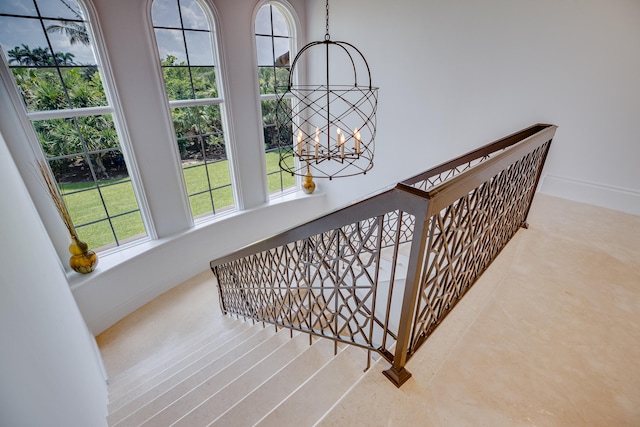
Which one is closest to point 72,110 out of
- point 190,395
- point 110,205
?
point 110,205

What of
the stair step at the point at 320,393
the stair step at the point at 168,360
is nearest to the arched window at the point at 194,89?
the stair step at the point at 168,360

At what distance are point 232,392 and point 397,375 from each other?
1.20 metres

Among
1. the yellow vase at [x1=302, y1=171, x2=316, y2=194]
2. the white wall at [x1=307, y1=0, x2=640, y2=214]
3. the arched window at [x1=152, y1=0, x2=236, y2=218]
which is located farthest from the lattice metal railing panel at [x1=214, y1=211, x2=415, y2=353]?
the yellow vase at [x1=302, y1=171, x2=316, y2=194]

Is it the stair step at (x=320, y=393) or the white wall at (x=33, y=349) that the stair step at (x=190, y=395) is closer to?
the white wall at (x=33, y=349)

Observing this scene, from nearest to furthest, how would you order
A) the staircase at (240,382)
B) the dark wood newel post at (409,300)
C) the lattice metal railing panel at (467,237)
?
1. the dark wood newel post at (409,300)
2. the lattice metal railing panel at (467,237)
3. the staircase at (240,382)

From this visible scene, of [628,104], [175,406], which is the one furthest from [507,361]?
[628,104]

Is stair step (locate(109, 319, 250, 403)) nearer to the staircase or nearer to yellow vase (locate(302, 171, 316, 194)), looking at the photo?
the staircase

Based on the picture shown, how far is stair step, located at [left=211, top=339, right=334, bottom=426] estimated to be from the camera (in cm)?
158

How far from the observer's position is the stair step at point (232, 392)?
1807 mm

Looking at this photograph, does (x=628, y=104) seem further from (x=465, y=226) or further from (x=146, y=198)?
(x=146, y=198)

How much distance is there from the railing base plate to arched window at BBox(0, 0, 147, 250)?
3.88 m

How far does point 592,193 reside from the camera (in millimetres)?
2893

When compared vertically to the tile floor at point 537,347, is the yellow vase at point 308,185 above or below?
below

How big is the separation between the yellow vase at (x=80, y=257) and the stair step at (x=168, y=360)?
1294 millimetres
